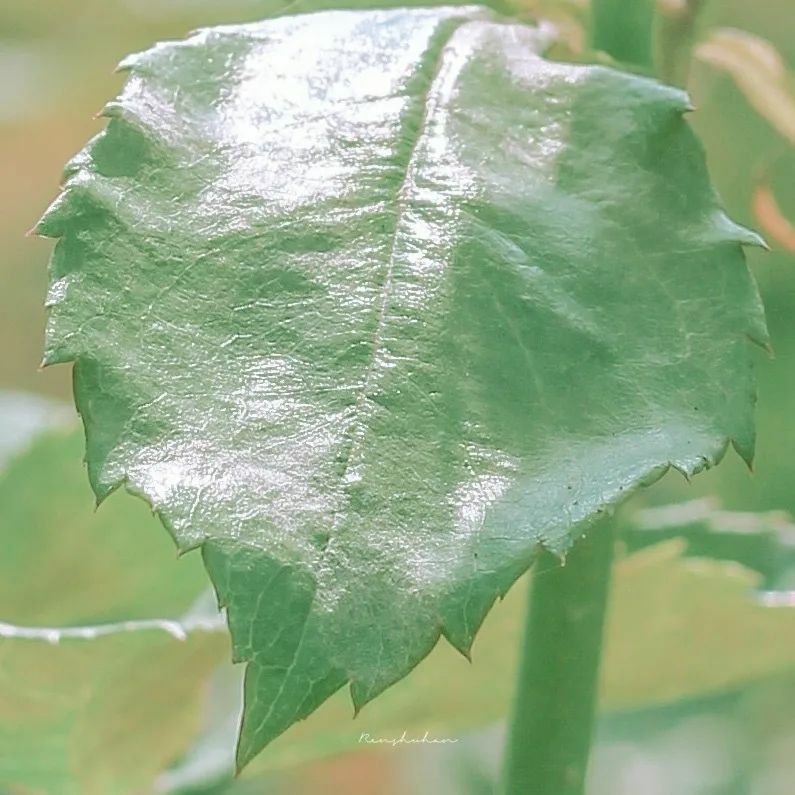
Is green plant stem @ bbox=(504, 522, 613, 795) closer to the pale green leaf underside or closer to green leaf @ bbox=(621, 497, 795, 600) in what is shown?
the pale green leaf underside

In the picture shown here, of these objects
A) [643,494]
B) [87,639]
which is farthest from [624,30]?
[643,494]

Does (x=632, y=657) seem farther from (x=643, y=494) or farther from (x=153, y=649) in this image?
(x=643, y=494)

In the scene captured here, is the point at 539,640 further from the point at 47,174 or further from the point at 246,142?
the point at 47,174

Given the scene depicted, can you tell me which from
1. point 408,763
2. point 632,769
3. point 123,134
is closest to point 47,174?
point 408,763

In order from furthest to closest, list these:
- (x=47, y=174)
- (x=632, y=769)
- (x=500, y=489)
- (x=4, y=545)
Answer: (x=47, y=174) → (x=632, y=769) → (x=4, y=545) → (x=500, y=489)

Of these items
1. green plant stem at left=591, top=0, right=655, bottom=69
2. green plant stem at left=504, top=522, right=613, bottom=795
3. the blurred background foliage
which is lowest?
the blurred background foliage

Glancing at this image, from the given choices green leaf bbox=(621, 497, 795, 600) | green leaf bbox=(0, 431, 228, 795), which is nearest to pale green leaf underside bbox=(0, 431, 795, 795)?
green leaf bbox=(0, 431, 228, 795)
